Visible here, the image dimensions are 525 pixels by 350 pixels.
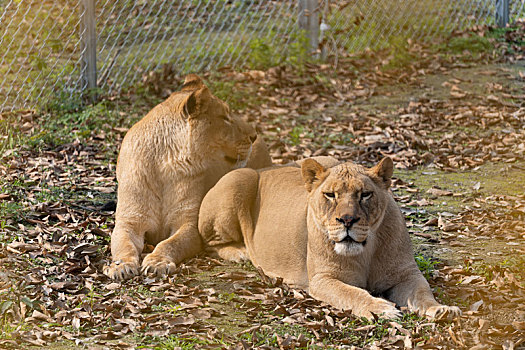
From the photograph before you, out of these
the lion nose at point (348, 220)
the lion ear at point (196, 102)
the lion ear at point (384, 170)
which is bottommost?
the lion nose at point (348, 220)

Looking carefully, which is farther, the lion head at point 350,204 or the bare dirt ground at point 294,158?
the lion head at point 350,204

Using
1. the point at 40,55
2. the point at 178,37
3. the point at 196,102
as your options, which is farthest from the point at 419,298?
the point at 178,37

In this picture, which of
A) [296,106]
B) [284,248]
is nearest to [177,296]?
[284,248]

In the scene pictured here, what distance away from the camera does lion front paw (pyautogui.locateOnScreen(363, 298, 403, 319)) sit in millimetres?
4207

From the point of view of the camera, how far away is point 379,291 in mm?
4719

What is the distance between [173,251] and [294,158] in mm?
2989

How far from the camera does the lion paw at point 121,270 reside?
5.07 meters

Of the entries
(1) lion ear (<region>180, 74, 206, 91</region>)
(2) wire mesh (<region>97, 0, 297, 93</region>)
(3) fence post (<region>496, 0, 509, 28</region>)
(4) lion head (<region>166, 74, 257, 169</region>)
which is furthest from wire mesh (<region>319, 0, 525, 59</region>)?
(4) lion head (<region>166, 74, 257, 169</region>)

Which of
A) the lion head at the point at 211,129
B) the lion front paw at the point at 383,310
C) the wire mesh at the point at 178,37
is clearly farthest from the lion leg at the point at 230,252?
the wire mesh at the point at 178,37

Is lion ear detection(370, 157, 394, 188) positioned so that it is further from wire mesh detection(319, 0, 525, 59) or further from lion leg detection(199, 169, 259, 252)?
wire mesh detection(319, 0, 525, 59)

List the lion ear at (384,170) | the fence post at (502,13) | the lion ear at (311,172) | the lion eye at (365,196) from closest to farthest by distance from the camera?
1. the lion eye at (365,196)
2. the lion ear at (384,170)
3. the lion ear at (311,172)
4. the fence post at (502,13)

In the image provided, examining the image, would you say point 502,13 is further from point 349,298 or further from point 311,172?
point 349,298

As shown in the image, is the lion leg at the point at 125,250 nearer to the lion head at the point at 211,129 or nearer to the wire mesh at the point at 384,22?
A: the lion head at the point at 211,129

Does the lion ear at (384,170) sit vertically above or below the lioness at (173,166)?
above
